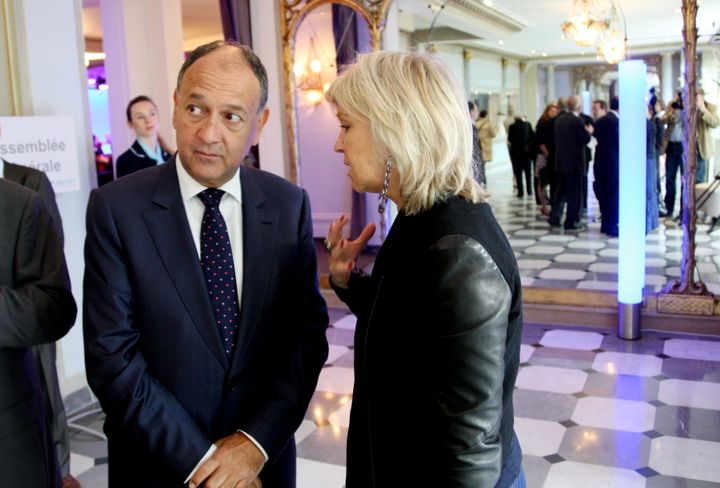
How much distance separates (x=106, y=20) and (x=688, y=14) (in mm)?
5221

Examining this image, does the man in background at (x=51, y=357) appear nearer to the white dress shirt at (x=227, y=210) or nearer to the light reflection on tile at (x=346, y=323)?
the white dress shirt at (x=227, y=210)

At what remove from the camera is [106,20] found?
7.21 metres

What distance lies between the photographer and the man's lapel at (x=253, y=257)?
64.0 inches

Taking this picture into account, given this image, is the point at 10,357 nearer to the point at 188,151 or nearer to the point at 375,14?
the point at 188,151

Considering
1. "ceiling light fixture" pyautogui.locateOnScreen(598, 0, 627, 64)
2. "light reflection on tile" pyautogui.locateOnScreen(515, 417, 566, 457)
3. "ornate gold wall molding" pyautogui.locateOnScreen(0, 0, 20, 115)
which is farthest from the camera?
"ceiling light fixture" pyautogui.locateOnScreen(598, 0, 627, 64)

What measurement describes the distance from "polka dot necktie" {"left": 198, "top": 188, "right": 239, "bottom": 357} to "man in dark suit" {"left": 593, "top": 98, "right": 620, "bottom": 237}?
7.35 meters

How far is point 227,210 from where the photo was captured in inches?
66.9

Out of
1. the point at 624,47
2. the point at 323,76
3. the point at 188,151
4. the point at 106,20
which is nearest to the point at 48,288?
the point at 188,151

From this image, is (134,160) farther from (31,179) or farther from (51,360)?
(51,360)

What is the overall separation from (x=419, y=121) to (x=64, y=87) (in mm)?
3380

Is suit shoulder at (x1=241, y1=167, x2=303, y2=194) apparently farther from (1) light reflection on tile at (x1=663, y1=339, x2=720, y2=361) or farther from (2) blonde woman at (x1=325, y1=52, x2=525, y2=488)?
(1) light reflection on tile at (x1=663, y1=339, x2=720, y2=361)

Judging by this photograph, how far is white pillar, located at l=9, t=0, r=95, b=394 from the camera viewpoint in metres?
3.94

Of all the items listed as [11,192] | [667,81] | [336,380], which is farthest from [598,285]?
[11,192]

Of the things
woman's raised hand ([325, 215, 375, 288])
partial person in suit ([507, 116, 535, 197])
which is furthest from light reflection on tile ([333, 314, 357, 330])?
woman's raised hand ([325, 215, 375, 288])
